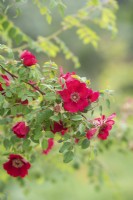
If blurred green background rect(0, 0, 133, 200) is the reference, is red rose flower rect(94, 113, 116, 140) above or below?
below

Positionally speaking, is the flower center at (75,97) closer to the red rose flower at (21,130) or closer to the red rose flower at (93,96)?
the red rose flower at (93,96)

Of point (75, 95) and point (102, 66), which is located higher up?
point (102, 66)

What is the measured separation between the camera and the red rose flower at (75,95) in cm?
172

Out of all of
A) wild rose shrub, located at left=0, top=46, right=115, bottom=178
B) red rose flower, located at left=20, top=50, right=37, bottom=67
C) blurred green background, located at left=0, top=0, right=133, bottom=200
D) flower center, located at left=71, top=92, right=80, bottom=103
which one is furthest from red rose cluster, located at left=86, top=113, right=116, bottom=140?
blurred green background, located at left=0, top=0, right=133, bottom=200

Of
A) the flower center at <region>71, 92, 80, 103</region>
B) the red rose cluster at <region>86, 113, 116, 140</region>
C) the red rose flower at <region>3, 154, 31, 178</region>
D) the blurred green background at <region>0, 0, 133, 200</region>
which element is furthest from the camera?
the blurred green background at <region>0, 0, 133, 200</region>

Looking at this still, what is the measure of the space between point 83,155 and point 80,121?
1.60 meters

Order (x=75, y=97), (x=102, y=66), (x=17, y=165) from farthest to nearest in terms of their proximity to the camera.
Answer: (x=102, y=66) → (x=17, y=165) → (x=75, y=97)

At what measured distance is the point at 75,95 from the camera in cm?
171

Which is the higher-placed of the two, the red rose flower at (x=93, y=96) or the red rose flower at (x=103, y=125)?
the red rose flower at (x=93, y=96)

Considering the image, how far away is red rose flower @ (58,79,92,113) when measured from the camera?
172cm

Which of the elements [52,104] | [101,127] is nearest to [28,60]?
[52,104]

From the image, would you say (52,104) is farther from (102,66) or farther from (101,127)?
(102,66)

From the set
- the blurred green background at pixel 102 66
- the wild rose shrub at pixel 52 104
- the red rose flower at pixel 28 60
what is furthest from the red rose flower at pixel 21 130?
the blurred green background at pixel 102 66

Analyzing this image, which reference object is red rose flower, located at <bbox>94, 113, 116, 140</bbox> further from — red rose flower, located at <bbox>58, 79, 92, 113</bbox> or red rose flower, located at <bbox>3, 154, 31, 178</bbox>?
red rose flower, located at <bbox>3, 154, 31, 178</bbox>
